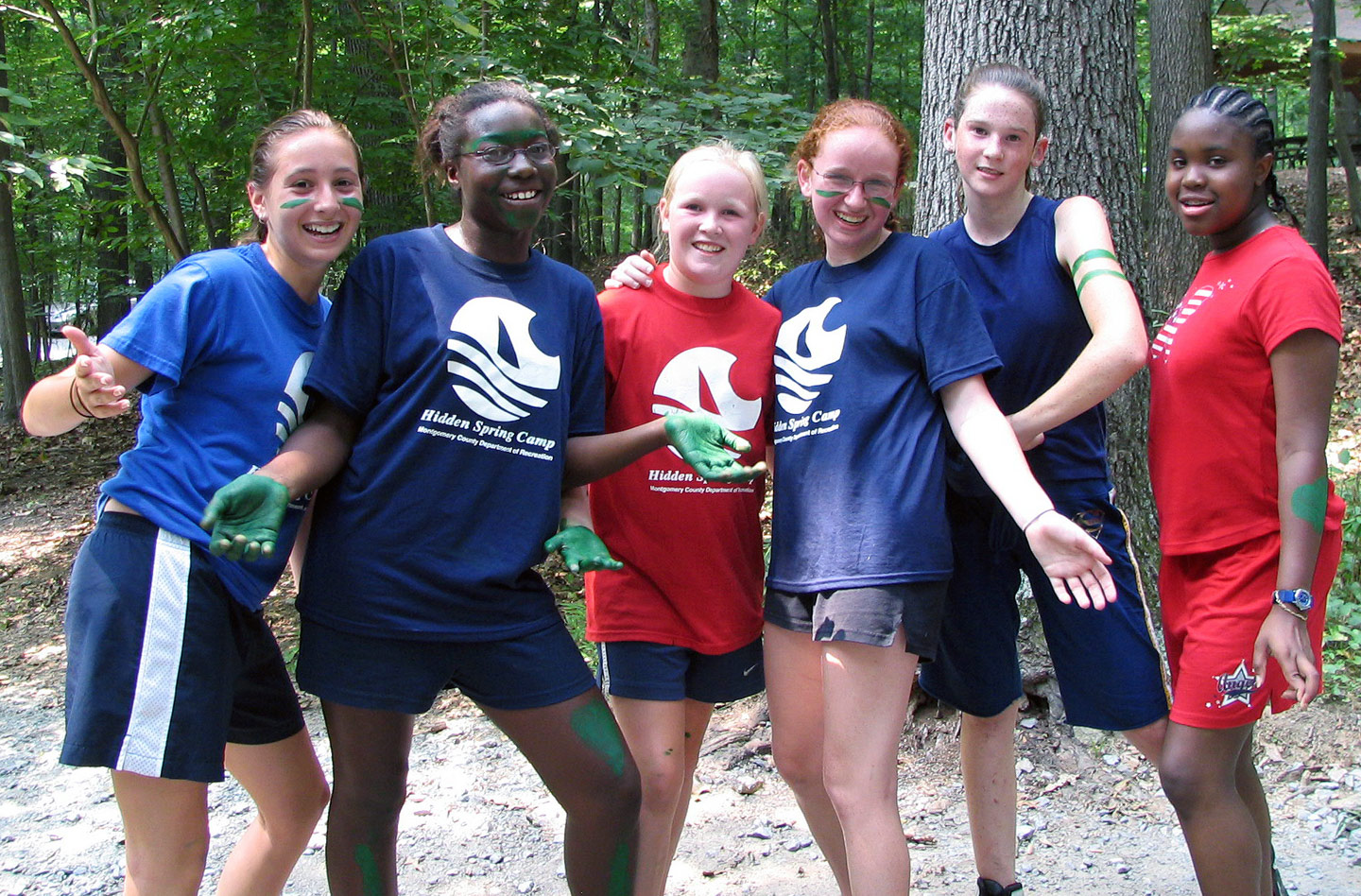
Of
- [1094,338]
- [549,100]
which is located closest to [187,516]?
[1094,338]

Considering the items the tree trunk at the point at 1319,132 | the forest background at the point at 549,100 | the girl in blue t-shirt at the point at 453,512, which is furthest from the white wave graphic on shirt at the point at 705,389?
the tree trunk at the point at 1319,132

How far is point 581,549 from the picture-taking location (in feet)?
7.41

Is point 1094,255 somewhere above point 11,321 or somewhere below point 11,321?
below

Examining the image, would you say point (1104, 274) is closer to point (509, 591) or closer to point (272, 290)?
point (509, 591)

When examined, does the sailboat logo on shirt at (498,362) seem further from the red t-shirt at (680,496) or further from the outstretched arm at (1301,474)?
the outstretched arm at (1301,474)

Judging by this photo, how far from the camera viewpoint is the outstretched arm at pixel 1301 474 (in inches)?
87.7

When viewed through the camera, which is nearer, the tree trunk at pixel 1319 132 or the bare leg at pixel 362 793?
the bare leg at pixel 362 793

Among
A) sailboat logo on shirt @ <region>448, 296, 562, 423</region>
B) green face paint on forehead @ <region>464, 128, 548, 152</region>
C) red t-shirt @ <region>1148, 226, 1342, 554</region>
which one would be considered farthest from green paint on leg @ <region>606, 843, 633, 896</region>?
green face paint on forehead @ <region>464, 128, 548, 152</region>

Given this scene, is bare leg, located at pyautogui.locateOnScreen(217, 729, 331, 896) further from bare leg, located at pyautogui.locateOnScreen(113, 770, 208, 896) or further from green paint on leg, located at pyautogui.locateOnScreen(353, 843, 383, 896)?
green paint on leg, located at pyautogui.locateOnScreen(353, 843, 383, 896)

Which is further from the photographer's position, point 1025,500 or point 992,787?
point 992,787

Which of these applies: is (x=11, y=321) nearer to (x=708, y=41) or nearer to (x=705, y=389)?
(x=708, y=41)

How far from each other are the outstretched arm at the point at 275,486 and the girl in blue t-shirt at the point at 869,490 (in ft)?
3.40

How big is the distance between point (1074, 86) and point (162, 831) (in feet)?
12.0

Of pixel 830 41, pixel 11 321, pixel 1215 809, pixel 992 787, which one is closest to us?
pixel 1215 809
